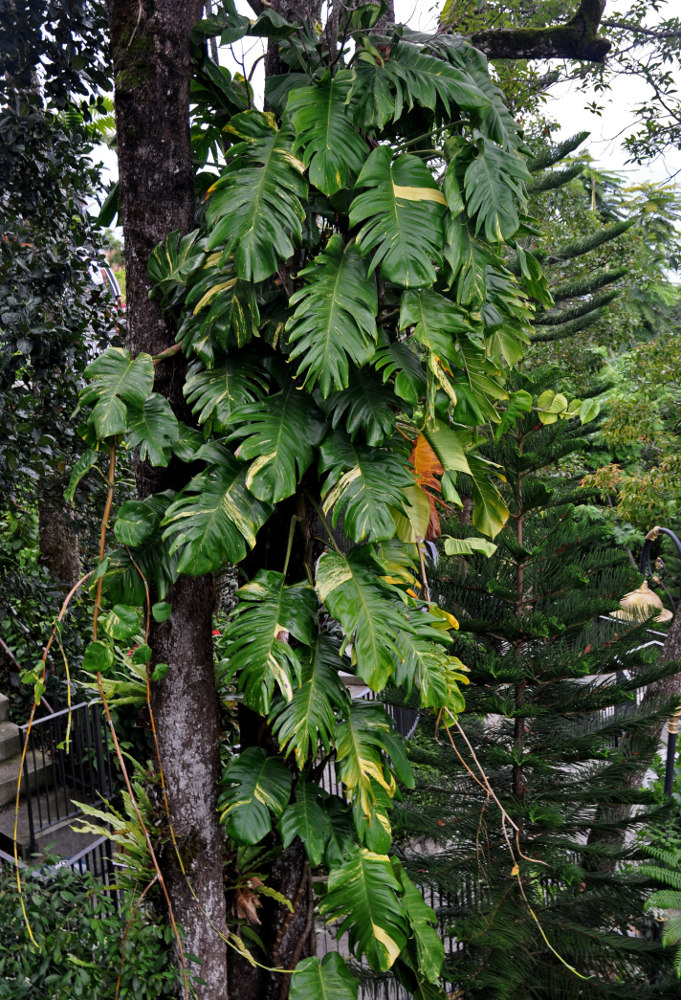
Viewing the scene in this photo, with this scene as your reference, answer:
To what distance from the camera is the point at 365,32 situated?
2111 mm

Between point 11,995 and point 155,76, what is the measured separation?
2.75 metres

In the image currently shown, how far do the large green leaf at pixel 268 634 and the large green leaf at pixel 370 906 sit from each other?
1.81ft

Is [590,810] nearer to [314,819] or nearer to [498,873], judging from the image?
[498,873]

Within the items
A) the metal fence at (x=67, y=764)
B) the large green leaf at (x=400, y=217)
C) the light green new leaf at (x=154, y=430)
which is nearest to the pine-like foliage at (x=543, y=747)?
the large green leaf at (x=400, y=217)

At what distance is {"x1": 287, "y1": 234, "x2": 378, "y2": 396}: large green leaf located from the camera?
6.43 ft

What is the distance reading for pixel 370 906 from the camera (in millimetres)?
2115

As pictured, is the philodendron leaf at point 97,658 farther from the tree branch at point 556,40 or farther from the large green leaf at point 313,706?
the tree branch at point 556,40

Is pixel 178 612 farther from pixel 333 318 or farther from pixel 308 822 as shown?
pixel 333 318

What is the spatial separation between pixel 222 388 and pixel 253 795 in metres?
1.13

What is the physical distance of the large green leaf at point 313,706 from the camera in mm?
2025

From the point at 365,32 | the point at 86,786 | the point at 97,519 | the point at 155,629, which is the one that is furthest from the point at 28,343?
the point at 86,786

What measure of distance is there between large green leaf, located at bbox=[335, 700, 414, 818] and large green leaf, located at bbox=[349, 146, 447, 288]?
1197 millimetres

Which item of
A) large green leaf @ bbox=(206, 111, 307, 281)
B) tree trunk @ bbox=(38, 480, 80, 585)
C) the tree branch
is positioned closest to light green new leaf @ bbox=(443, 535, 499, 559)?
large green leaf @ bbox=(206, 111, 307, 281)

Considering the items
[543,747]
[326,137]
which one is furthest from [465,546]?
[543,747]
